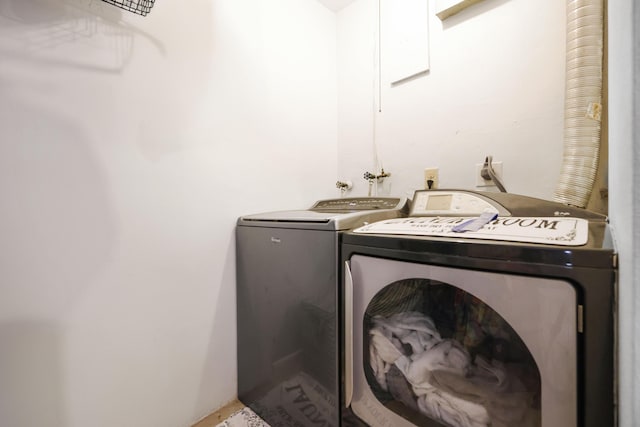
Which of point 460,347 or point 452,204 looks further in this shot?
point 452,204

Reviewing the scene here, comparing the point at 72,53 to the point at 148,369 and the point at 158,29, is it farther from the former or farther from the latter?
the point at 148,369

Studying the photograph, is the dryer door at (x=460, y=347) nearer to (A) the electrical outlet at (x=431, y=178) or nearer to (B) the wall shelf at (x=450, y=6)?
(A) the electrical outlet at (x=431, y=178)

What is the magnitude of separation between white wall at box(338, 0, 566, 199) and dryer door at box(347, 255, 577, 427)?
81 centimetres

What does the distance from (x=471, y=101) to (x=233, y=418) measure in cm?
188

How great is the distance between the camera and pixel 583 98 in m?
0.95

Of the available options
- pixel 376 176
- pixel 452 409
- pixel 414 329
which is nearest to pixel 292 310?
pixel 414 329

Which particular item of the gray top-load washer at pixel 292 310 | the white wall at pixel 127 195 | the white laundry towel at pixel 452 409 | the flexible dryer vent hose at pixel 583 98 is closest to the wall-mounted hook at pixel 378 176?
the gray top-load washer at pixel 292 310

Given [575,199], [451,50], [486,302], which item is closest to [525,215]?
[575,199]

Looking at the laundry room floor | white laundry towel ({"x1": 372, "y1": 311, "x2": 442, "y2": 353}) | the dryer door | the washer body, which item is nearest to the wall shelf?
the washer body

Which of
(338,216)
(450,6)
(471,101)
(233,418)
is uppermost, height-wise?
(450,6)

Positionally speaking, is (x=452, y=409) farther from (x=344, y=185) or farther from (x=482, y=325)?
(x=344, y=185)

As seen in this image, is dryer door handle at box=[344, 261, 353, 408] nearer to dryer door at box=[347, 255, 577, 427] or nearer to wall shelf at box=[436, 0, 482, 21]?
dryer door at box=[347, 255, 577, 427]

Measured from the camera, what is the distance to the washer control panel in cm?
101

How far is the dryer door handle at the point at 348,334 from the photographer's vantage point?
87 centimetres
